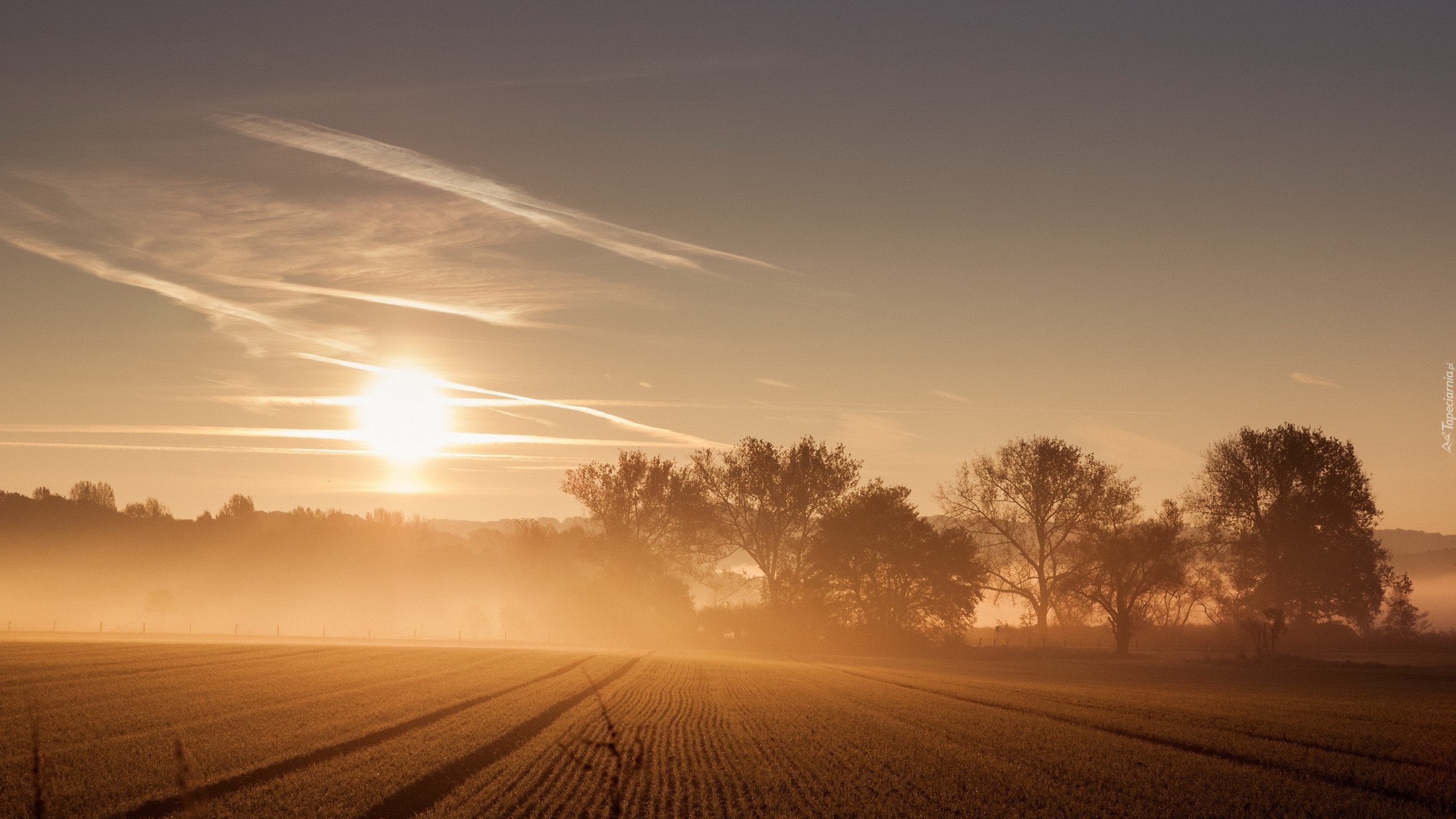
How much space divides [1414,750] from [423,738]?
26.3 metres

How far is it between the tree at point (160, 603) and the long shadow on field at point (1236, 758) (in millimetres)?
151969

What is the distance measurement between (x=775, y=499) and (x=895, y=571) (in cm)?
1550

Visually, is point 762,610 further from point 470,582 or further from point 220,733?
point 470,582

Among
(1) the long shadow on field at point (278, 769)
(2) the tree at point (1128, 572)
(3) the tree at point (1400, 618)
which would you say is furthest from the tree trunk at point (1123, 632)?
(1) the long shadow on field at point (278, 769)

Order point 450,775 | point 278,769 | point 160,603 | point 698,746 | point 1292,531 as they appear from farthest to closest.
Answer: point 160,603
point 1292,531
point 698,746
point 278,769
point 450,775

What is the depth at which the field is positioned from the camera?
18234 mm

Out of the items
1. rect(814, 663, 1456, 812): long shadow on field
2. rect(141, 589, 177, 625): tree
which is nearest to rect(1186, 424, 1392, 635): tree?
rect(814, 663, 1456, 812): long shadow on field

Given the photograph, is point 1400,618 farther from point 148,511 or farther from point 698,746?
point 148,511

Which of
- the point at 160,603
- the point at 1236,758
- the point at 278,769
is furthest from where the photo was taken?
the point at 160,603

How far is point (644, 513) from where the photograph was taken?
328 feet

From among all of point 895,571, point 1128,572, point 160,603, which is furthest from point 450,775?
point 160,603

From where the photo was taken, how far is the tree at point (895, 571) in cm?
8425

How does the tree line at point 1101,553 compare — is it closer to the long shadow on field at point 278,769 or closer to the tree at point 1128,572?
the tree at point 1128,572

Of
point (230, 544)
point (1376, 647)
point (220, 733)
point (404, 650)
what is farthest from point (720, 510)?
point (230, 544)
